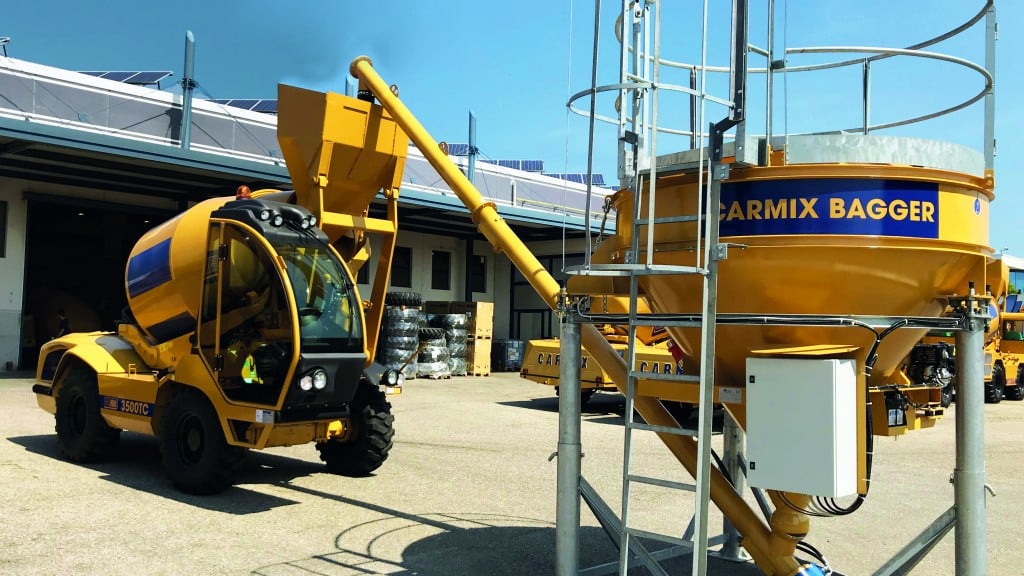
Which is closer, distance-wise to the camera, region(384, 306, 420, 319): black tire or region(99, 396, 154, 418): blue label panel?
region(99, 396, 154, 418): blue label panel

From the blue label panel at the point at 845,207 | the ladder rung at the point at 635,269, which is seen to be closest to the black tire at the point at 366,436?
the ladder rung at the point at 635,269

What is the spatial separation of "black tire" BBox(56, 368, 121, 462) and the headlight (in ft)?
10.1

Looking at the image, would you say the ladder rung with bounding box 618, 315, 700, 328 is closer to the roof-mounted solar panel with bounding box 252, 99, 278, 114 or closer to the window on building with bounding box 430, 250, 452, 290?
the roof-mounted solar panel with bounding box 252, 99, 278, 114

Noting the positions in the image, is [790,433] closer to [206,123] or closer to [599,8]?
[599,8]

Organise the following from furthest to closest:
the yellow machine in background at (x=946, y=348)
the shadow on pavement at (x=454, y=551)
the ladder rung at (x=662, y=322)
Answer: the shadow on pavement at (x=454, y=551) → the yellow machine in background at (x=946, y=348) → the ladder rung at (x=662, y=322)

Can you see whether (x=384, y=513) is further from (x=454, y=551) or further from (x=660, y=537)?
(x=660, y=537)

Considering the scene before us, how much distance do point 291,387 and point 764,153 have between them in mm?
4501

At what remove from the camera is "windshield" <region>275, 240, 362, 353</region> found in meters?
7.44

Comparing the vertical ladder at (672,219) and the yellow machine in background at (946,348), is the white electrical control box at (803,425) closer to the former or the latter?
the vertical ladder at (672,219)

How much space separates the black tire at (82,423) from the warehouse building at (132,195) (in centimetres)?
724

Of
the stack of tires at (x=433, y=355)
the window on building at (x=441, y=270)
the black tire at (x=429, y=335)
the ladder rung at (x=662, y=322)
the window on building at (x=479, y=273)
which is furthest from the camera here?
the window on building at (x=479, y=273)

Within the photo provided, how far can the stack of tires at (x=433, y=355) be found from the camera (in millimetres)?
22703

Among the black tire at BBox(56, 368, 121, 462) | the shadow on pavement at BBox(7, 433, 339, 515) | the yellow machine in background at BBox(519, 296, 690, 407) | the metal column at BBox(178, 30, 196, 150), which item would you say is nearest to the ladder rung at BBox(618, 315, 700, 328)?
the shadow on pavement at BBox(7, 433, 339, 515)

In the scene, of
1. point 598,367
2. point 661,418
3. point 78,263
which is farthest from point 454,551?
point 78,263
